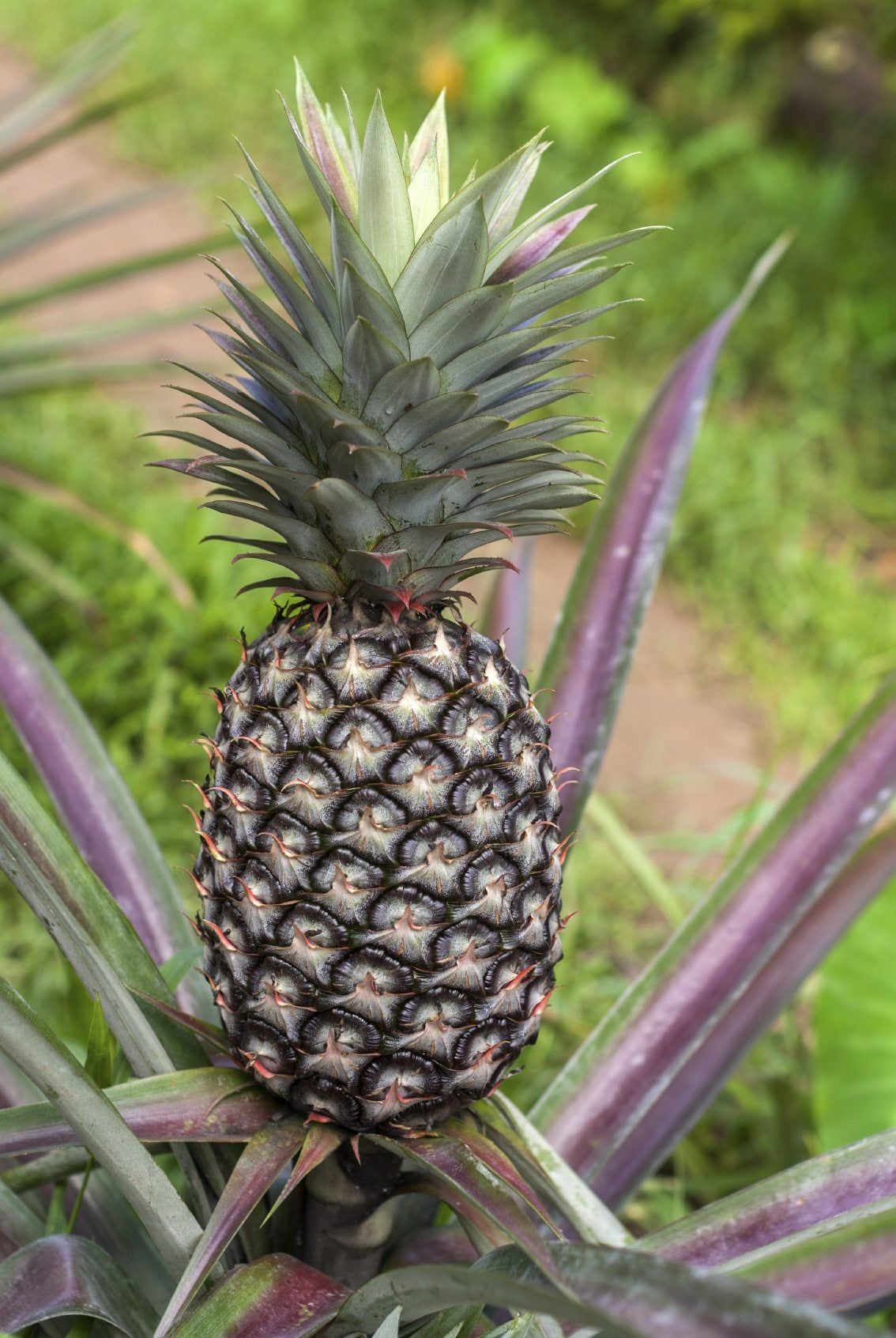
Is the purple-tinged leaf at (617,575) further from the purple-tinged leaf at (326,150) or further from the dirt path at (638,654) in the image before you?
the dirt path at (638,654)

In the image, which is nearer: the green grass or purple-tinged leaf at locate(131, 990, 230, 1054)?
purple-tinged leaf at locate(131, 990, 230, 1054)

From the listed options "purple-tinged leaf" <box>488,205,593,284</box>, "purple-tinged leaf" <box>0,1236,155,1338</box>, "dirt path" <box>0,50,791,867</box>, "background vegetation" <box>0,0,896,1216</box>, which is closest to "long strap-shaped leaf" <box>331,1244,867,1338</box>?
"purple-tinged leaf" <box>0,1236,155,1338</box>

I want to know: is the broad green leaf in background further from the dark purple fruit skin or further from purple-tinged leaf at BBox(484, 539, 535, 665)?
the dark purple fruit skin

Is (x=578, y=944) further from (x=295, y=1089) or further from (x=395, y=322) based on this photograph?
(x=395, y=322)

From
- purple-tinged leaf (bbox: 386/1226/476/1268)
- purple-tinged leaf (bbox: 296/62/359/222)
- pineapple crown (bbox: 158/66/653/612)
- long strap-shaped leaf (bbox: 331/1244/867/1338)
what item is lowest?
purple-tinged leaf (bbox: 386/1226/476/1268)

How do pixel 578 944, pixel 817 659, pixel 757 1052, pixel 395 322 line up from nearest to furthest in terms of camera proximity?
1. pixel 395 322
2. pixel 757 1052
3. pixel 578 944
4. pixel 817 659

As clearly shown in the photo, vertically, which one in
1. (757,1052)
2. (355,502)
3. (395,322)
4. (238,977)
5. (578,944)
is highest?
(395,322)

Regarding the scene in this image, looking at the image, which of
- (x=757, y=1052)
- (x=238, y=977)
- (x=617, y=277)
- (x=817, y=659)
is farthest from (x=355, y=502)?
(x=617, y=277)
